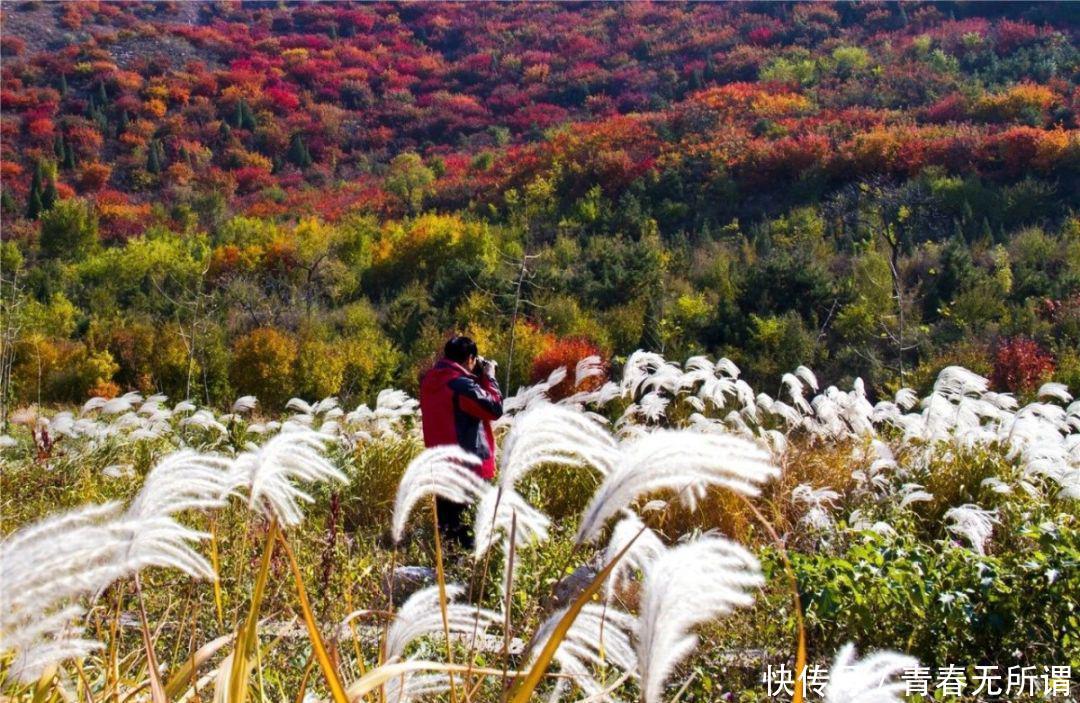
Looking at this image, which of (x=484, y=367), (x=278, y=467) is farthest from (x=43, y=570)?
(x=484, y=367)

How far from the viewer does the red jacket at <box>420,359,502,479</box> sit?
5.21 m

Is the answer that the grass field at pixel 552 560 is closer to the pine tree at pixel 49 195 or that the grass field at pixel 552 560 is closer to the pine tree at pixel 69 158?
the pine tree at pixel 49 195

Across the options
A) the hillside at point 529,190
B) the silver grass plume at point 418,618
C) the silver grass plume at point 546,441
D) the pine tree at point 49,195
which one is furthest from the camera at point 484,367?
the pine tree at point 49,195

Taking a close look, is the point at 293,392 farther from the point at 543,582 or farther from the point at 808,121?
the point at 808,121

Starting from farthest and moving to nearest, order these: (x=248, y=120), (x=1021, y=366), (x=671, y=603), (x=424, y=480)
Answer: (x=248, y=120)
(x=1021, y=366)
(x=424, y=480)
(x=671, y=603)

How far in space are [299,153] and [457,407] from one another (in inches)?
1129

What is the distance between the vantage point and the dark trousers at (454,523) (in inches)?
211

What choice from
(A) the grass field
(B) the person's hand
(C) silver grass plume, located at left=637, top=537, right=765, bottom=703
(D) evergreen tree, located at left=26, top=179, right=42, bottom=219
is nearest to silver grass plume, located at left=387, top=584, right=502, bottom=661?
(A) the grass field

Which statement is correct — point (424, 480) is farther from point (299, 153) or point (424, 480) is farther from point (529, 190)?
point (299, 153)

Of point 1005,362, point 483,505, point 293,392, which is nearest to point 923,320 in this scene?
point 1005,362

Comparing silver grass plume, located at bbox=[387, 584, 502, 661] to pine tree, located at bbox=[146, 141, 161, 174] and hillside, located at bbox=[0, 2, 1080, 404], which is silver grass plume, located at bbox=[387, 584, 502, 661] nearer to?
hillside, located at bbox=[0, 2, 1080, 404]

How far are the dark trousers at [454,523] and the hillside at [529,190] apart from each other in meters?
2.26

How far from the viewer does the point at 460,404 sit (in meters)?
5.27

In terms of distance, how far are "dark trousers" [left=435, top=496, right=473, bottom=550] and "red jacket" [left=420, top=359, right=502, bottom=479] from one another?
0.98ft
